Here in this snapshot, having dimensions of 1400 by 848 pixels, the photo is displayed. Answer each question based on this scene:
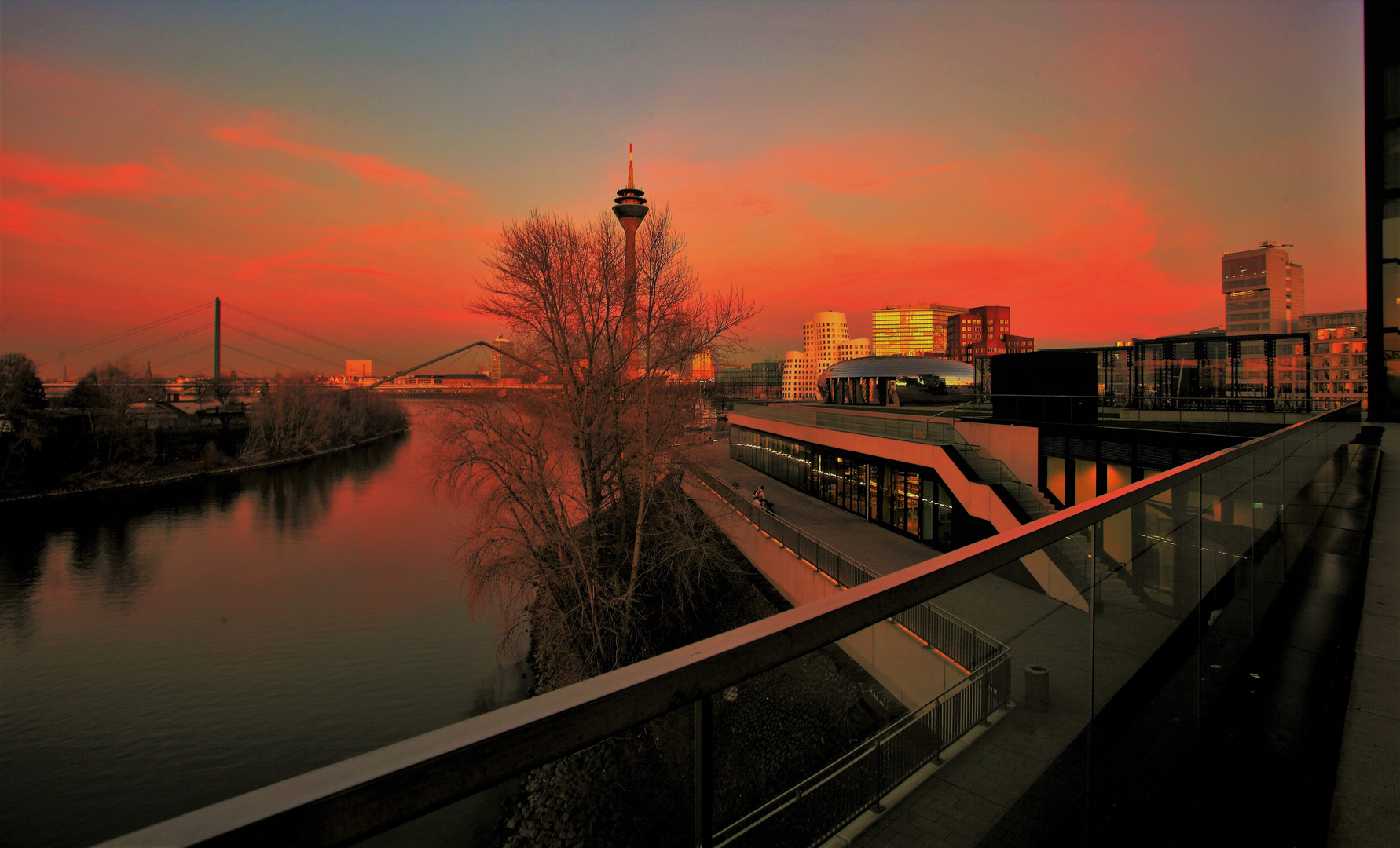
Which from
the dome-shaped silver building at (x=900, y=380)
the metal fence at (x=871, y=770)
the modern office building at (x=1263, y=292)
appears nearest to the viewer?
the metal fence at (x=871, y=770)

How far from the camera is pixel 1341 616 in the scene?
380 cm

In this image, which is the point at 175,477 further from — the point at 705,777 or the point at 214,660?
the point at 705,777

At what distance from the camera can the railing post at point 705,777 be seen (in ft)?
3.61

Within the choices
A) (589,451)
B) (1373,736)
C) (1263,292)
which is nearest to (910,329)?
(1263,292)

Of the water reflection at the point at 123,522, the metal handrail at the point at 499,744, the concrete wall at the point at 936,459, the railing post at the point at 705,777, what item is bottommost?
the water reflection at the point at 123,522

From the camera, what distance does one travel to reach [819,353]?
182 meters

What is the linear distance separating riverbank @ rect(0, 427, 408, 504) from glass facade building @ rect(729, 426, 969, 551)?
3851cm

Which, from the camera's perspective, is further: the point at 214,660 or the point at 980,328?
the point at 980,328

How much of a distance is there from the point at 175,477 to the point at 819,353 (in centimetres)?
15389

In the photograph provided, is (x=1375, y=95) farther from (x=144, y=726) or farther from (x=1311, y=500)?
(x=144, y=726)

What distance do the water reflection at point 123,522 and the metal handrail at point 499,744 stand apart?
25.7 meters

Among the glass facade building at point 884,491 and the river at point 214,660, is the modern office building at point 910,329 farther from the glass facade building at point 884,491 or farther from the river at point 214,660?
the river at point 214,660

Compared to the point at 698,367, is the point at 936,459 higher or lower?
lower

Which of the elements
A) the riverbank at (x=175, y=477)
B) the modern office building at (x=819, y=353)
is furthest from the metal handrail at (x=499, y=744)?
the modern office building at (x=819, y=353)
